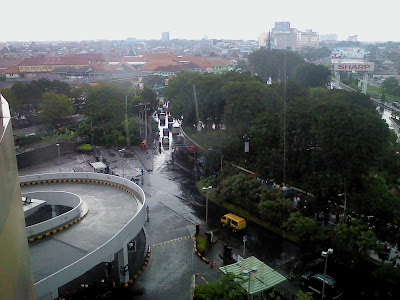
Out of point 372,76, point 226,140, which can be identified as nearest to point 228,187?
point 226,140

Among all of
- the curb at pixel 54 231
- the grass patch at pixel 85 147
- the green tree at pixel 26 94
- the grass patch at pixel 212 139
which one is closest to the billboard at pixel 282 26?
the green tree at pixel 26 94

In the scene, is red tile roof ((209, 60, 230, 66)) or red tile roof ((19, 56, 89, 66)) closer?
red tile roof ((19, 56, 89, 66))

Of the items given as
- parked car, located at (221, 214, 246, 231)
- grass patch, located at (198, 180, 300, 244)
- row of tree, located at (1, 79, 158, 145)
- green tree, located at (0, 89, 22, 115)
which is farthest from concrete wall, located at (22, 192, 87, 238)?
green tree, located at (0, 89, 22, 115)

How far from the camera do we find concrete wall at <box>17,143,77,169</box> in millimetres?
10734

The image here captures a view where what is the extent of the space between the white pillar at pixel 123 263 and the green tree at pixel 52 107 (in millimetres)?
9568

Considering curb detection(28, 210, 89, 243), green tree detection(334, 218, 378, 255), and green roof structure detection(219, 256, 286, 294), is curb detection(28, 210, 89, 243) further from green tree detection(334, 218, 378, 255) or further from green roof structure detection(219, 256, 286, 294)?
green tree detection(334, 218, 378, 255)

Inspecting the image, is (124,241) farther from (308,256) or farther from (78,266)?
(308,256)

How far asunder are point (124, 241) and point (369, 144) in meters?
4.26

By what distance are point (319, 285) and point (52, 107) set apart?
11.3m

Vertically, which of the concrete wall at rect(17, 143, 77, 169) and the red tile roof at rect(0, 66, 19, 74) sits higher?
the red tile roof at rect(0, 66, 19, 74)

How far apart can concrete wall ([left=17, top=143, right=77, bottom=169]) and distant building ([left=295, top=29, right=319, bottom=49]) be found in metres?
43.9

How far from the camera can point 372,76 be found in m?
28.4

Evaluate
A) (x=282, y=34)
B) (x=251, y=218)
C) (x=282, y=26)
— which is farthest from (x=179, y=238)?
(x=282, y=26)

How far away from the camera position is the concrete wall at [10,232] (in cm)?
137
